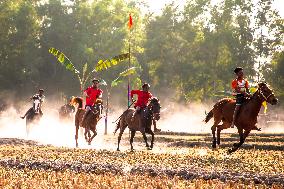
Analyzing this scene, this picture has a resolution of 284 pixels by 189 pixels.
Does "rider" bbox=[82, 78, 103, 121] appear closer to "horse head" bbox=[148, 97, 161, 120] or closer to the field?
"horse head" bbox=[148, 97, 161, 120]

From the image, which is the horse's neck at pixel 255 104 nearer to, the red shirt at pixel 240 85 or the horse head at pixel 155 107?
the red shirt at pixel 240 85

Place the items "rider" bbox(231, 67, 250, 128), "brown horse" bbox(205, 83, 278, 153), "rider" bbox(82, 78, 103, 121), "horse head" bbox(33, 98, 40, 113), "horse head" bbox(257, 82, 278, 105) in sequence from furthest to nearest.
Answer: "horse head" bbox(33, 98, 40, 113) < "rider" bbox(82, 78, 103, 121) < "rider" bbox(231, 67, 250, 128) < "brown horse" bbox(205, 83, 278, 153) < "horse head" bbox(257, 82, 278, 105)

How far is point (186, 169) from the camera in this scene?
45.5 feet

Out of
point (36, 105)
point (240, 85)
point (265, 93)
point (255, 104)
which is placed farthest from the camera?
point (36, 105)

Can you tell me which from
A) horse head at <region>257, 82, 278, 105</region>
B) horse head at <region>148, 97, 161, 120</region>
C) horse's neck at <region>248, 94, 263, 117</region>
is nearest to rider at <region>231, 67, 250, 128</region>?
horse's neck at <region>248, 94, 263, 117</region>

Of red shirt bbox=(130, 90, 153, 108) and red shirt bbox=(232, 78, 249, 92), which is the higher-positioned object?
red shirt bbox=(232, 78, 249, 92)

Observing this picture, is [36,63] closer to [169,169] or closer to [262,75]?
[262,75]

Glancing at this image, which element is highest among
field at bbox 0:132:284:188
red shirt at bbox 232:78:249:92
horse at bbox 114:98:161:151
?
red shirt at bbox 232:78:249:92

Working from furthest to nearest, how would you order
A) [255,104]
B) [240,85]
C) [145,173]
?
[240,85] < [255,104] < [145,173]

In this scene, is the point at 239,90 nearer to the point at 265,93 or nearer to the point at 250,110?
the point at 250,110

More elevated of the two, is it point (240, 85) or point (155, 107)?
point (240, 85)

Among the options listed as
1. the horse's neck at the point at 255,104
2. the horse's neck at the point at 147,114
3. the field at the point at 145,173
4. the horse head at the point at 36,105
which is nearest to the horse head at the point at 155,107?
the horse's neck at the point at 147,114

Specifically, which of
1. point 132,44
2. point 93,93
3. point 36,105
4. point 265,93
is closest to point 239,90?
point 265,93

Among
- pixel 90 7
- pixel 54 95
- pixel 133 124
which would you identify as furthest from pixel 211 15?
pixel 133 124
